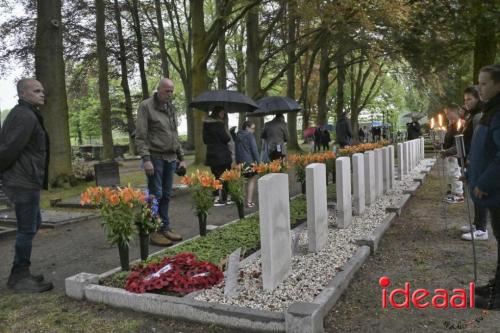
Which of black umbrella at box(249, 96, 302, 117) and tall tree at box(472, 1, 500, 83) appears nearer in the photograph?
tall tree at box(472, 1, 500, 83)

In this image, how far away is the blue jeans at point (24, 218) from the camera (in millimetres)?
4805

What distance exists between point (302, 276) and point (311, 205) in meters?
1.11

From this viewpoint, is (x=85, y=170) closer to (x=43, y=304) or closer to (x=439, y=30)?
(x=43, y=304)

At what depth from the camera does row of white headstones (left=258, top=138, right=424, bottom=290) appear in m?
4.40

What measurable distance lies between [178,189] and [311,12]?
6.90 m

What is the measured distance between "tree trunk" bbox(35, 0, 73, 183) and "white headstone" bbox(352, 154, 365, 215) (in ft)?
28.9

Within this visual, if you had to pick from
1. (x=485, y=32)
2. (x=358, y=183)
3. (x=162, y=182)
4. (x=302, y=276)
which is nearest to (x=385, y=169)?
(x=358, y=183)

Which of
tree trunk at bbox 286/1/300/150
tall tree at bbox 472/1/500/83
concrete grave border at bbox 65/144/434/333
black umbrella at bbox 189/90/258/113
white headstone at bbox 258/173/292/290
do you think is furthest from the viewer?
tree trunk at bbox 286/1/300/150

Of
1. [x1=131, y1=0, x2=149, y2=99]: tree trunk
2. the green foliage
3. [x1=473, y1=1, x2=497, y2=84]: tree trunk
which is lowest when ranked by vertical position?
the green foliage

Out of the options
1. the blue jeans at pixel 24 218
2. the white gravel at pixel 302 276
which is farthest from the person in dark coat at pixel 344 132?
the blue jeans at pixel 24 218

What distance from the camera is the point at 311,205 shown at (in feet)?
18.6

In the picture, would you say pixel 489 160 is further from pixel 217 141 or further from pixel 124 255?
pixel 217 141

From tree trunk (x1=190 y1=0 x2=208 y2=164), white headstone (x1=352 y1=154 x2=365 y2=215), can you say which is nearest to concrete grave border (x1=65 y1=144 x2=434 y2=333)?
white headstone (x1=352 y1=154 x2=365 y2=215)

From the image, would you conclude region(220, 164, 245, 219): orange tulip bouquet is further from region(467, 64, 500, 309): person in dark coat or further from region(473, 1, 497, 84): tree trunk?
region(473, 1, 497, 84): tree trunk
